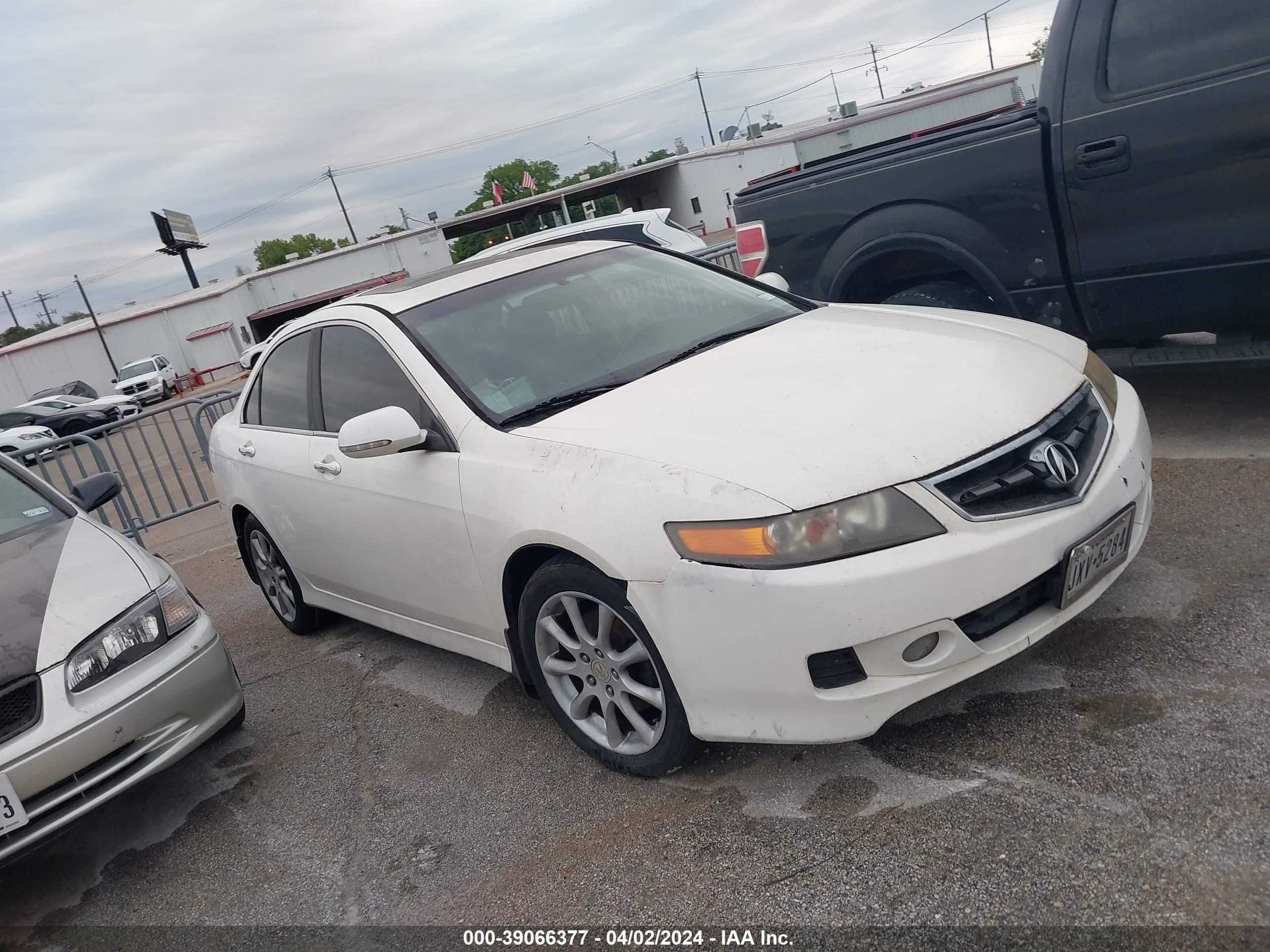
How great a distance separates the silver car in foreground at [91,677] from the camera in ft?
10.6

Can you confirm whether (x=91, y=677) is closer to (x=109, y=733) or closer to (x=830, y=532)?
(x=109, y=733)

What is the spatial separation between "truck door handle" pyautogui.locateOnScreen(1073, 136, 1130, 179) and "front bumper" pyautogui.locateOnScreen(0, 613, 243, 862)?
163 inches

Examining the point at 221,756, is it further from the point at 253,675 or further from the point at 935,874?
the point at 935,874

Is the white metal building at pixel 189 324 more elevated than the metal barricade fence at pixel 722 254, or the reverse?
the white metal building at pixel 189 324

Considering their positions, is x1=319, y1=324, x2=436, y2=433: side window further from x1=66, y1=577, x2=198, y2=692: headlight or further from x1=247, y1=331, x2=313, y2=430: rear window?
x1=66, y1=577, x2=198, y2=692: headlight

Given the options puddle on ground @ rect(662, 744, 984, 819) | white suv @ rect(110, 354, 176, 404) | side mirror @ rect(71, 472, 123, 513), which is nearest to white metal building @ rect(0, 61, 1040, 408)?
white suv @ rect(110, 354, 176, 404)

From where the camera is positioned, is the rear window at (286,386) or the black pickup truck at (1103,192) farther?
the rear window at (286,386)

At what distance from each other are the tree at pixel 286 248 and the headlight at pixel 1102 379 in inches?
4223

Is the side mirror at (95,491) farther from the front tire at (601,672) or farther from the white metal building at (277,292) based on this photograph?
the white metal building at (277,292)

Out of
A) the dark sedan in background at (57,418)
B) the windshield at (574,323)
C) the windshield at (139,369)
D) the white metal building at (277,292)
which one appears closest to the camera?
the windshield at (574,323)

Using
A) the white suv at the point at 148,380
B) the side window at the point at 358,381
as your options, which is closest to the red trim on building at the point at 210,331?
the white suv at the point at 148,380

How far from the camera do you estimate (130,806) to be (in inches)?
159

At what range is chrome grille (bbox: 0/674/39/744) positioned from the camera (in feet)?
10.6

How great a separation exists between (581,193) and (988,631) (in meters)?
57.0
